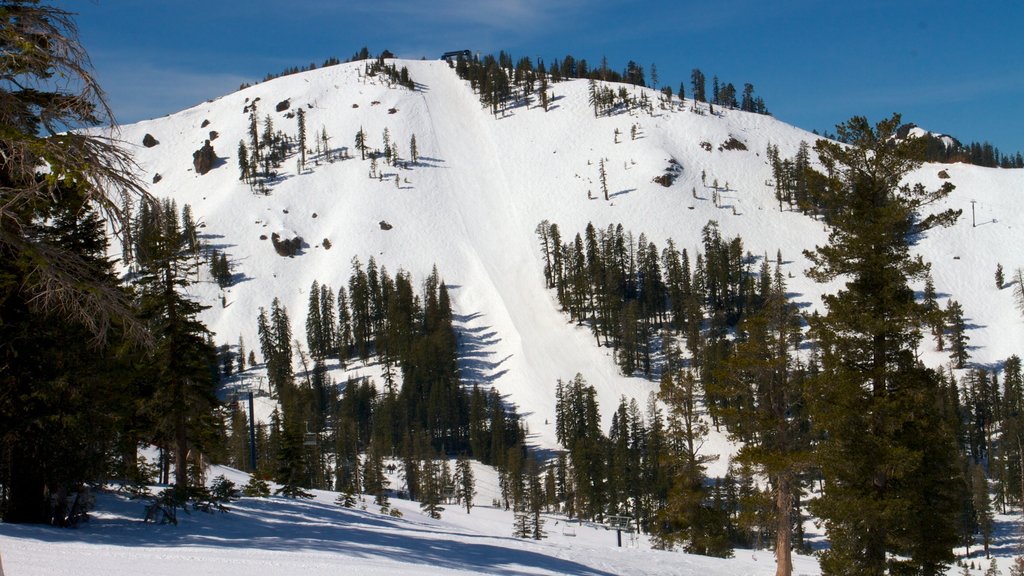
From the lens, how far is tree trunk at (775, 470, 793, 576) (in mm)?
24844

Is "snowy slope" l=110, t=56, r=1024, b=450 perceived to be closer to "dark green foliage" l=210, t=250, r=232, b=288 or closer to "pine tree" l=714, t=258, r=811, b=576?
"dark green foliage" l=210, t=250, r=232, b=288

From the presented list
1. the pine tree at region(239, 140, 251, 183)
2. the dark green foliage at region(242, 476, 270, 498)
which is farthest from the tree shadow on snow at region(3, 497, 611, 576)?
the pine tree at region(239, 140, 251, 183)

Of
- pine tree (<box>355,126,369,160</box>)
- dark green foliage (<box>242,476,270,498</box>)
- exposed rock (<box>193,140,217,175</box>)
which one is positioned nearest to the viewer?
dark green foliage (<box>242,476,270,498</box>)

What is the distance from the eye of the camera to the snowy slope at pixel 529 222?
391ft

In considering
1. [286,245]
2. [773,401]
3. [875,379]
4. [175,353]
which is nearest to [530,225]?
[286,245]

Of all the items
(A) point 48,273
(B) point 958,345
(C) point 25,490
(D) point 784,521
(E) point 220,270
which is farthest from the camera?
(E) point 220,270

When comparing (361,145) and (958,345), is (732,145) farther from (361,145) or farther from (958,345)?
(361,145)

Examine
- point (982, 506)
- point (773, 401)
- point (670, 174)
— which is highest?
point (670, 174)

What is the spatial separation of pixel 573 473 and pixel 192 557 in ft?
233

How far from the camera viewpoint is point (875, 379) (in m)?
21.1

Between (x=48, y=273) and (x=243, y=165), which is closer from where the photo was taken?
(x=48, y=273)

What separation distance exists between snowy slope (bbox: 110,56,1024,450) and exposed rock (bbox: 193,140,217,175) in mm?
2413

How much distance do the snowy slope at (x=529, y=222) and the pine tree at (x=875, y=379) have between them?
259 ft

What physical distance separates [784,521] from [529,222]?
134 m
